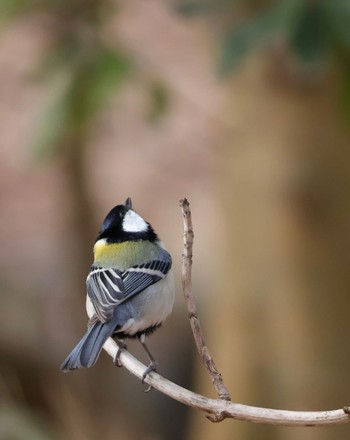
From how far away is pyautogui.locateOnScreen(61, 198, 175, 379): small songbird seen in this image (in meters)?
1.49

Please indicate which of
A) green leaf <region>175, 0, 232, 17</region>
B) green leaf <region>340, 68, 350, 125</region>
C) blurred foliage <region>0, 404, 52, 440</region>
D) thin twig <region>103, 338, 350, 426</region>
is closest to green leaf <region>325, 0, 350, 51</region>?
green leaf <region>340, 68, 350, 125</region>

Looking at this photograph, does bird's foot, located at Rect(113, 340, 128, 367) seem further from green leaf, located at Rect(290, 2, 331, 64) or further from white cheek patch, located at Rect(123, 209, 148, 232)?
green leaf, located at Rect(290, 2, 331, 64)

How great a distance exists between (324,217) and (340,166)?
0.17 m

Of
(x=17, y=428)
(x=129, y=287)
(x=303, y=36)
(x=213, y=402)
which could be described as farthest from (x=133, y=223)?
(x=17, y=428)

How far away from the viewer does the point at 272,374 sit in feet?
10.3

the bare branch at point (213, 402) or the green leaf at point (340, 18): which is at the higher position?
the green leaf at point (340, 18)

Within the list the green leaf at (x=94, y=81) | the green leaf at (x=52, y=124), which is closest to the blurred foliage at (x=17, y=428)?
the green leaf at (x=52, y=124)

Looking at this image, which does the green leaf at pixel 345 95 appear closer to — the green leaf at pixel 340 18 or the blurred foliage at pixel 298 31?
the blurred foliage at pixel 298 31

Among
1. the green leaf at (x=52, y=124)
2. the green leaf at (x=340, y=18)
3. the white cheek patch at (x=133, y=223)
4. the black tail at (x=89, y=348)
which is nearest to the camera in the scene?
the black tail at (x=89, y=348)

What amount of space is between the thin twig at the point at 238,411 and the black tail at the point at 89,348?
2.2 inches

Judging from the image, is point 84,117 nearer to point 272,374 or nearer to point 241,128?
point 241,128

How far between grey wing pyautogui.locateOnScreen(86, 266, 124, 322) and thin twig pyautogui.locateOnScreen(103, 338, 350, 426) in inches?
3.9

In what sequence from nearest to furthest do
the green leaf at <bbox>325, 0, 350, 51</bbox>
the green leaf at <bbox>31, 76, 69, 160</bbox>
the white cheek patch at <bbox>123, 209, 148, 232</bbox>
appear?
1. the white cheek patch at <bbox>123, 209, 148, 232</bbox>
2. the green leaf at <bbox>325, 0, 350, 51</bbox>
3. the green leaf at <bbox>31, 76, 69, 160</bbox>

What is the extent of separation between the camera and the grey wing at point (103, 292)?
1.49 metres
